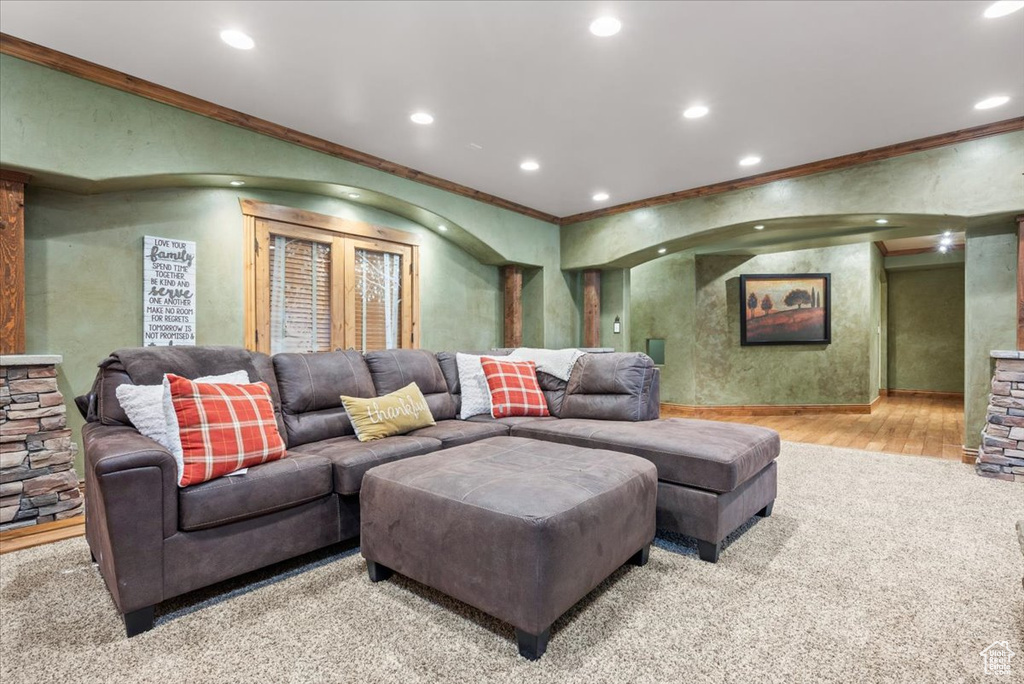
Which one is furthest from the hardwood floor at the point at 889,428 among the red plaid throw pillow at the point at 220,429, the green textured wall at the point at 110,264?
the green textured wall at the point at 110,264

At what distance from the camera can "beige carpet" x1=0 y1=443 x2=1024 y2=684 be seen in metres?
1.50

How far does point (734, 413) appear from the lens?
6797 mm

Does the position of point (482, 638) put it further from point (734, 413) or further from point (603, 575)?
point (734, 413)

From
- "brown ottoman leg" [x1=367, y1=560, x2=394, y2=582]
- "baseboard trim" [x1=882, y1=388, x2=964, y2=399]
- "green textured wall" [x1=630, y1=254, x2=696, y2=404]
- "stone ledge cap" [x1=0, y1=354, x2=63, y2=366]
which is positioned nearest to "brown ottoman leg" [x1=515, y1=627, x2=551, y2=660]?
"brown ottoman leg" [x1=367, y1=560, x2=394, y2=582]

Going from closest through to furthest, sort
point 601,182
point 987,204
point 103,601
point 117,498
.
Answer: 1. point 117,498
2. point 103,601
3. point 987,204
4. point 601,182

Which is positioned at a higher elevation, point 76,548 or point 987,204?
point 987,204

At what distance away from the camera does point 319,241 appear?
4.38m

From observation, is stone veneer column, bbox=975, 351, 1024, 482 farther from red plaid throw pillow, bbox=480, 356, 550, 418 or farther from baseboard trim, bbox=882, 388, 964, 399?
baseboard trim, bbox=882, 388, 964, 399

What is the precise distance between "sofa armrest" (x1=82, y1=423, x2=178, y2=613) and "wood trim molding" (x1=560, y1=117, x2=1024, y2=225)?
4.96m

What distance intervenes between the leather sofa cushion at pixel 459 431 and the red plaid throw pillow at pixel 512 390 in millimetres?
290

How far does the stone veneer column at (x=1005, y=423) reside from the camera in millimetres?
3500

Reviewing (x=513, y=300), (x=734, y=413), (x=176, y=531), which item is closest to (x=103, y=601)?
(x=176, y=531)

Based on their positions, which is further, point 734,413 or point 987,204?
point 734,413

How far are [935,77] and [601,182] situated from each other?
101 inches
